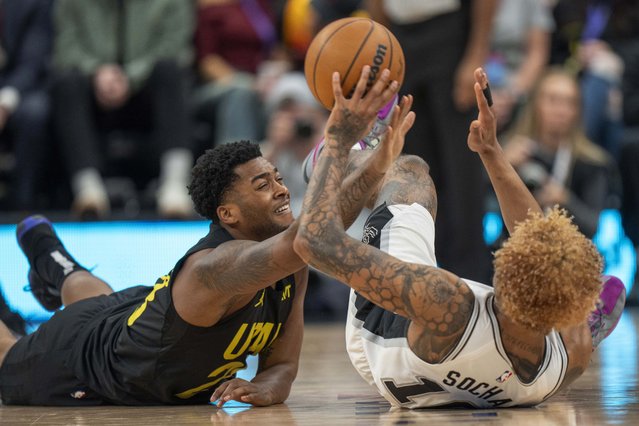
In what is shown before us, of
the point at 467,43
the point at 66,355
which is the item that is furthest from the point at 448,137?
the point at 66,355

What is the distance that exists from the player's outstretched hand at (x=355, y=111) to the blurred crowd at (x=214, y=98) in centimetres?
389

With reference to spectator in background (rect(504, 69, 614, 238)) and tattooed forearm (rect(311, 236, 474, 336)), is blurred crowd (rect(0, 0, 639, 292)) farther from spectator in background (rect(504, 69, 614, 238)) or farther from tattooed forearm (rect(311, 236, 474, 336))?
tattooed forearm (rect(311, 236, 474, 336))

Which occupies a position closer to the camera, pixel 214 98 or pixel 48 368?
pixel 48 368

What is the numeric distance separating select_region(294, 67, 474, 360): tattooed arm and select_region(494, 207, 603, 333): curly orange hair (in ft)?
0.54

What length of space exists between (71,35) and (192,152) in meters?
1.25

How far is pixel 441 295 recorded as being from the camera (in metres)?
3.03

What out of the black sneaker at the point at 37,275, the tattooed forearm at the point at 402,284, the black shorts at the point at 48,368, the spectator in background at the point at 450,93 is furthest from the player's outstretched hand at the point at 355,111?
the spectator in background at the point at 450,93

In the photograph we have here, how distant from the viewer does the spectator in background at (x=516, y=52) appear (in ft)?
25.1

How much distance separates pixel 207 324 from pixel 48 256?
145 centimetres

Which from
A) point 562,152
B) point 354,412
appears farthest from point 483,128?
point 562,152

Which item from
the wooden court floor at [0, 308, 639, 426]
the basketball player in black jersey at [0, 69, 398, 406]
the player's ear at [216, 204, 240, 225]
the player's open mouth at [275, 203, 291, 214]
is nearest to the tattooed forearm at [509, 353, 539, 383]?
the wooden court floor at [0, 308, 639, 426]

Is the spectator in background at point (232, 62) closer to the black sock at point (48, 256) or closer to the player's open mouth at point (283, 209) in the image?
the black sock at point (48, 256)

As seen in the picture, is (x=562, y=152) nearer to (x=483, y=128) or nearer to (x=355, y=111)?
(x=483, y=128)

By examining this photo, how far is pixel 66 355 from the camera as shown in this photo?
3797 millimetres
